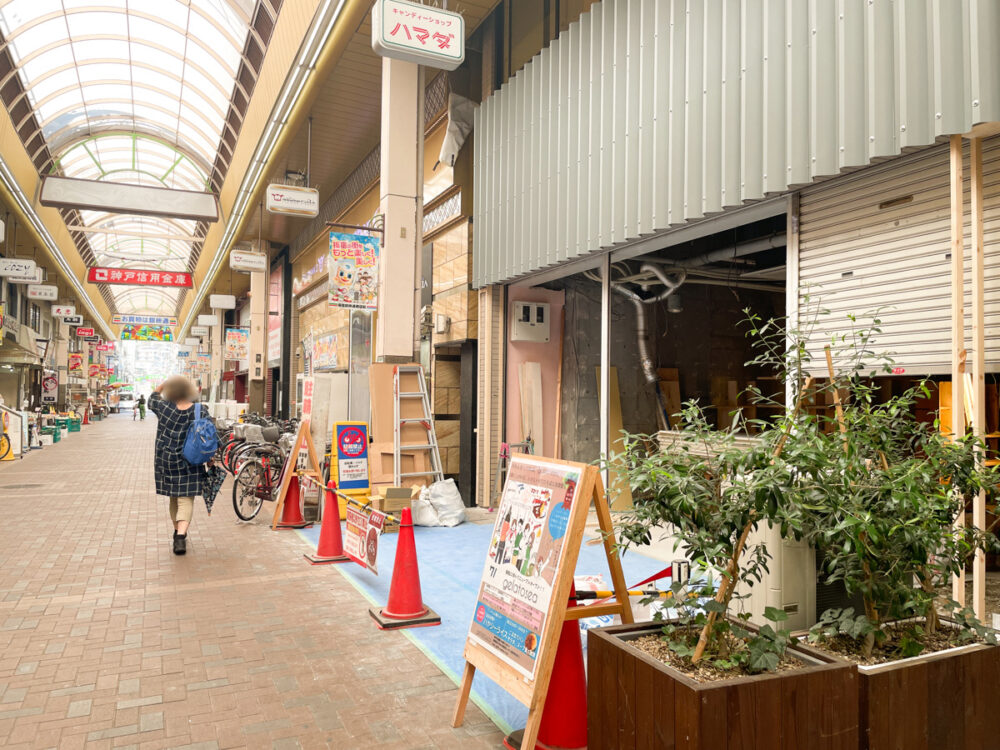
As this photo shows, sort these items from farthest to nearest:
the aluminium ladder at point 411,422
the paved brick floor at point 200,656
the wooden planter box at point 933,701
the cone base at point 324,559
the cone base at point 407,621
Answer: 1. the aluminium ladder at point 411,422
2. the cone base at point 324,559
3. the cone base at point 407,621
4. the paved brick floor at point 200,656
5. the wooden planter box at point 933,701

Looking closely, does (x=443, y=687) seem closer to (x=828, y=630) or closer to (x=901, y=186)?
(x=828, y=630)

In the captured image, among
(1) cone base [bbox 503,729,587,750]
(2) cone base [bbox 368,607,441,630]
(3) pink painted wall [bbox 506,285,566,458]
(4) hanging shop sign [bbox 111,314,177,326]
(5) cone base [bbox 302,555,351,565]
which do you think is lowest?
(5) cone base [bbox 302,555,351,565]

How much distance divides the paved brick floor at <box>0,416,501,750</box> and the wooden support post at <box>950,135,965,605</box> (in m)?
2.97

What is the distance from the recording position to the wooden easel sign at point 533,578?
8.98 ft

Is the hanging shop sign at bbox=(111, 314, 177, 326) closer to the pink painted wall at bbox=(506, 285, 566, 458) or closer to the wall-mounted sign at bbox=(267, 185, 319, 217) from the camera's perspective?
the wall-mounted sign at bbox=(267, 185, 319, 217)

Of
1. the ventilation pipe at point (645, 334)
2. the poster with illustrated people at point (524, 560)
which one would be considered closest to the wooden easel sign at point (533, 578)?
the poster with illustrated people at point (524, 560)

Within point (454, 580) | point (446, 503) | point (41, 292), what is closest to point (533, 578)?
point (454, 580)

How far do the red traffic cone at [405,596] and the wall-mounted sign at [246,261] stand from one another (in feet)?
56.0

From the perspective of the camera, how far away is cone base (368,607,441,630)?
464cm

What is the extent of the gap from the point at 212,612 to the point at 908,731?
442 cm

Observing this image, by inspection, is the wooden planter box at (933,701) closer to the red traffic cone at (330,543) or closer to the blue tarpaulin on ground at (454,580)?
the blue tarpaulin on ground at (454,580)

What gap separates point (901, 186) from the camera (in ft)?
14.3

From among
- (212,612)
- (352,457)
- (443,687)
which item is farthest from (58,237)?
(443,687)

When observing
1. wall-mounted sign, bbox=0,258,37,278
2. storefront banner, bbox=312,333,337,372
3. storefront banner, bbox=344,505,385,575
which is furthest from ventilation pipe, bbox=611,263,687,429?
wall-mounted sign, bbox=0,258,37,278
